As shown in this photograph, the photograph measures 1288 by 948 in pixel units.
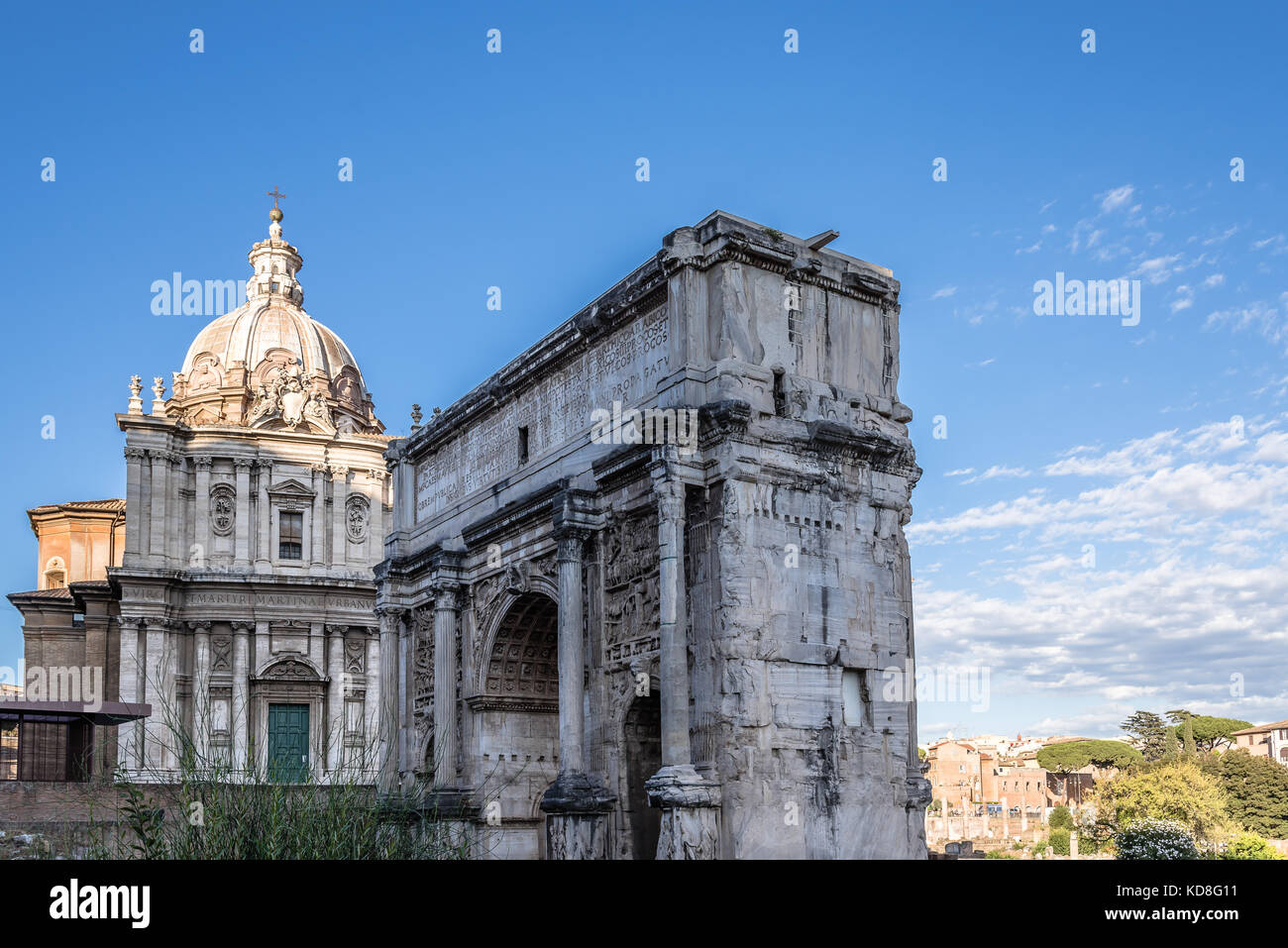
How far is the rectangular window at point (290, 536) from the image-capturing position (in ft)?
131

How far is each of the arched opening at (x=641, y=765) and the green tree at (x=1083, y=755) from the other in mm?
71565

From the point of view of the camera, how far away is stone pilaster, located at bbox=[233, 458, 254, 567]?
3906 centimetres

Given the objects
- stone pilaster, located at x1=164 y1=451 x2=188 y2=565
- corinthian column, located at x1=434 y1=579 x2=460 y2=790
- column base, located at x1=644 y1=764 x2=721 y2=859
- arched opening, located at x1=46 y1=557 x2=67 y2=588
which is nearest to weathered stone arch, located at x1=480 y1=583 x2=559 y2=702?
corinthian column, located at x1=434 y1=579 x2=460 y2=790

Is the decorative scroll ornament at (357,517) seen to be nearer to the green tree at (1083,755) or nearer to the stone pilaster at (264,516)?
the stone pilaster at (264,516)

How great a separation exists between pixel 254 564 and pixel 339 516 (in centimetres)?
301

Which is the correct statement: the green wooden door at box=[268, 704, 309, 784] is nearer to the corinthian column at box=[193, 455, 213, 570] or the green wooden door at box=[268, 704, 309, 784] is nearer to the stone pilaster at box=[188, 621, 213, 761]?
the stone pilaster at box=[188, 621, 213, 761]

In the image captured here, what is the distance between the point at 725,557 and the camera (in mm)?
18250

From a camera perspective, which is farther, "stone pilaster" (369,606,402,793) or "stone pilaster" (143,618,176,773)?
"stone pilaster" (143,618,176,773)

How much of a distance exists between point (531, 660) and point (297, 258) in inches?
1036

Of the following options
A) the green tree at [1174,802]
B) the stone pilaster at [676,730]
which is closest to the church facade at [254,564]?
the stone pilaster at [676,730]

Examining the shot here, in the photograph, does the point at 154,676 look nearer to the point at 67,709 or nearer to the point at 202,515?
the point at 67,709

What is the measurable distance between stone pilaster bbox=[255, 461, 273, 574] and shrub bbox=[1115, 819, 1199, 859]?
1015 inches

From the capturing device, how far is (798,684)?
18.6m
